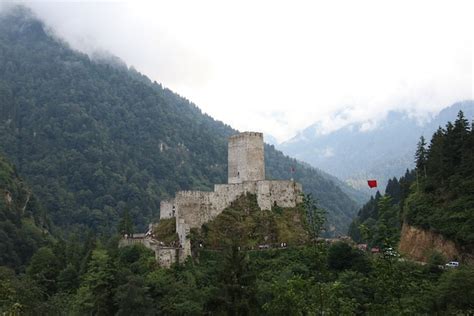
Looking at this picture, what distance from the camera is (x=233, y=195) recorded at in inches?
2537

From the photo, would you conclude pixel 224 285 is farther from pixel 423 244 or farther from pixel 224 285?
pixel 423 244

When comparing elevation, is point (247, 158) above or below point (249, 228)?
above

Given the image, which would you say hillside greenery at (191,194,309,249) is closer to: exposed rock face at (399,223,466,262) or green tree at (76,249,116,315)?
green tree at (76,249,116,315)

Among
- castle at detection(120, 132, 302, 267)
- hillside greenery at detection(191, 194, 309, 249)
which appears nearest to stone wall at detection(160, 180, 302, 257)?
castle at detection(120, 132, 302, 267)

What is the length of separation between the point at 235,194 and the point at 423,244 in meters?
19.9

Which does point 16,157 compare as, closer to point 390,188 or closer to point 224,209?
point 390,188

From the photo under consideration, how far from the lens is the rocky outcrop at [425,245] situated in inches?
2154

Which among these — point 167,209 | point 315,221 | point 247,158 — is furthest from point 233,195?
point 315,221

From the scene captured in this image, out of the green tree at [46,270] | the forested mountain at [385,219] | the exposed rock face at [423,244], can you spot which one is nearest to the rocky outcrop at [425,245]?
the exposed rock face at [423,244]

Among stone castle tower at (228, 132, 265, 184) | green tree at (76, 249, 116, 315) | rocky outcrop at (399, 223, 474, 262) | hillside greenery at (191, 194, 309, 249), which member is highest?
stone castle tower at (228, 132, 265, 184)

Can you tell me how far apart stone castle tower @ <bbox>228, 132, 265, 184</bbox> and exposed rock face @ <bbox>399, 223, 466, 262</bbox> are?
667 inches

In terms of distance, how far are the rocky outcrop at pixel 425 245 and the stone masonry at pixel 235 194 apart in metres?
12.2

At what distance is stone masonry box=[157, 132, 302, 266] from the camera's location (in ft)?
203

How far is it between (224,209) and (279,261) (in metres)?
9.08
